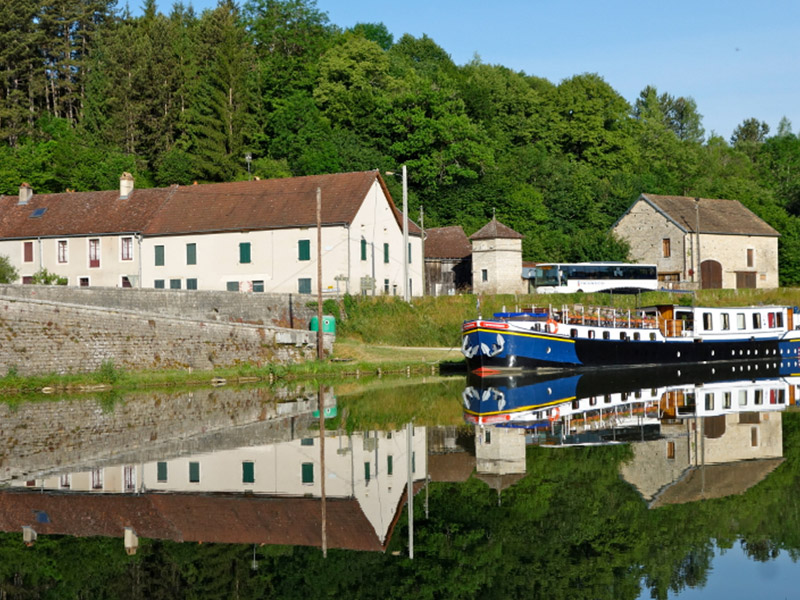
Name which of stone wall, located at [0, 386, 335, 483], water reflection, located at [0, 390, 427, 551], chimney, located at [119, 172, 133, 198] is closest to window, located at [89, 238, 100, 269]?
chimney, located at [119, 172, 133, 198]

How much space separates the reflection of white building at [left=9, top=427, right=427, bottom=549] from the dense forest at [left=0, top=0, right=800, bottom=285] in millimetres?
46197

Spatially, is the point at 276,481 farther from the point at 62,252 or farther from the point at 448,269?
the point at 448,269

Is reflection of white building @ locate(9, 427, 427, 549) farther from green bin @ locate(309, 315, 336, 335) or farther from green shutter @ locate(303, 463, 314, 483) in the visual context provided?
green bin @ locate(309, 315, 336, 335)

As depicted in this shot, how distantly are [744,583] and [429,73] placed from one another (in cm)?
8007

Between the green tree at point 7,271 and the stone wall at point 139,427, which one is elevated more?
the green tree at point 7,271

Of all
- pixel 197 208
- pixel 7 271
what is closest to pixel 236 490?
pixel 197 208

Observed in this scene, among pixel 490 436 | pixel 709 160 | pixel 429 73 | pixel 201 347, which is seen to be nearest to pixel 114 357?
pixel 201 347

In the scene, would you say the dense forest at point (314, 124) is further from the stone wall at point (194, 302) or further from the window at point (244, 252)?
the stone wall at point (194, 302)

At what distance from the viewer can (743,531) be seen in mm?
14938

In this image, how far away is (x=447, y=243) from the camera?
63.2m

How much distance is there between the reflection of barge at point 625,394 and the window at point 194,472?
8.61 meters

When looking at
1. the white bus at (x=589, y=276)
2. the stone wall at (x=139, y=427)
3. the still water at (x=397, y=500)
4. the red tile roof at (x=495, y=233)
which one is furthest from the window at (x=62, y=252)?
the white bus at (x=589, y=276)

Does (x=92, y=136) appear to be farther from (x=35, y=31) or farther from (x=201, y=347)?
(x=201, y=347)

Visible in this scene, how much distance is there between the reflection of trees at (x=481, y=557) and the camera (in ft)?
41.2
